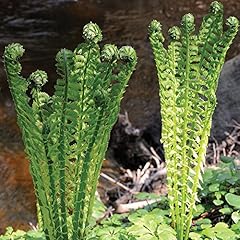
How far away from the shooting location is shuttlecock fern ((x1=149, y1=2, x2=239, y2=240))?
84.1 inches

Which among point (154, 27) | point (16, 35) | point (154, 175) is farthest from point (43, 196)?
point (16, 35)

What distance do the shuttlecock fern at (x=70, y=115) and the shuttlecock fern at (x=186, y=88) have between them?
0.32m

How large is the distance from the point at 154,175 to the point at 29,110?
2268mm

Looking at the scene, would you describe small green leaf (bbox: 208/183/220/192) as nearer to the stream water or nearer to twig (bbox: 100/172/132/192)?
twig (bbox: 100/172/132/192)

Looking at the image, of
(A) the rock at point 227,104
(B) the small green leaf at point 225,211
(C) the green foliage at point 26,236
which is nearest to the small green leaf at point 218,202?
(B) the small green leaf at point 225,211

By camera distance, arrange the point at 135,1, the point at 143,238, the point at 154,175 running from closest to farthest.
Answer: the point at 143,238
the point at 154,175
the point at 135,1

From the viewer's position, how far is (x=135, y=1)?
8.49 m

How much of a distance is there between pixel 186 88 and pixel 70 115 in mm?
507

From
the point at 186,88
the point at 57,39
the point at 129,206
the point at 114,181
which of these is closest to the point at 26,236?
the point at 186,88

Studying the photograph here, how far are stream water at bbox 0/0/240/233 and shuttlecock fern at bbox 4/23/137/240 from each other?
2401mm

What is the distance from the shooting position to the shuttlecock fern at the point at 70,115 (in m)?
1.80

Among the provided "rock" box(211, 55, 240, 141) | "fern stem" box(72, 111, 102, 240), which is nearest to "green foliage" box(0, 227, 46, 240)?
"fern stem" box(72, 111, 102, 240)

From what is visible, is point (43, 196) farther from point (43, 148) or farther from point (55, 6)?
point (55, 6)

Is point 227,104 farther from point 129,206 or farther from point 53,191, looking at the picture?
point 53,191
